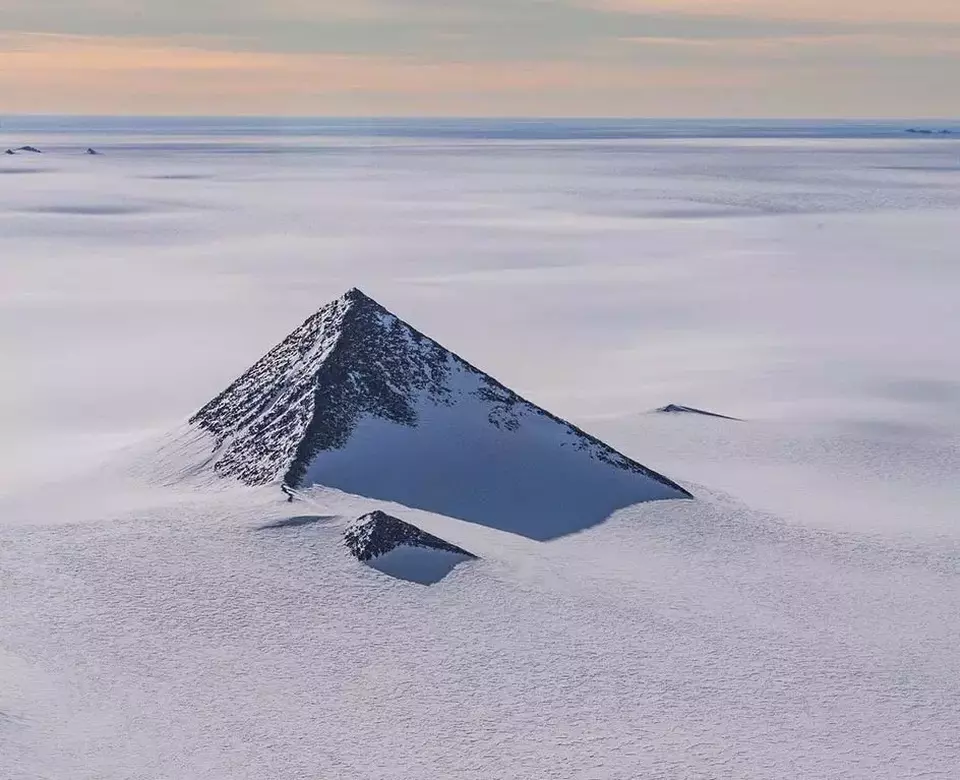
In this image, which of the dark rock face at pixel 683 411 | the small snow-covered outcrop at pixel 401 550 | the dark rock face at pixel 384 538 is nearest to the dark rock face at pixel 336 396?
the dark rock face at pixel 384 538

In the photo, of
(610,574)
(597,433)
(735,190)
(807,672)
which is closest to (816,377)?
(597,433)

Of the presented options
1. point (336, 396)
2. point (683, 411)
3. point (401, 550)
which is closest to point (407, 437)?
point (336, 396)

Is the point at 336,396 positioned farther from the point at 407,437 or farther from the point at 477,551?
the point at 477,551

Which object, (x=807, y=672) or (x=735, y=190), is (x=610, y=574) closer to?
(x=807, y=672)

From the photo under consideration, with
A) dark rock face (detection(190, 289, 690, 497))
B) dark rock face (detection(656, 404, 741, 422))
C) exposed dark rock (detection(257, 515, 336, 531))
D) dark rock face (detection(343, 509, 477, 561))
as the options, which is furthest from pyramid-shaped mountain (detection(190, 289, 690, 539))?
dark rock face (detection(656, 404, 741, 422))

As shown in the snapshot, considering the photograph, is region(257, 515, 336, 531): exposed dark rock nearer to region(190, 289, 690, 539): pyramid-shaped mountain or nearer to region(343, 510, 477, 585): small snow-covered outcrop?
region(343, 510, 477, 585): small snow-covered outcrop

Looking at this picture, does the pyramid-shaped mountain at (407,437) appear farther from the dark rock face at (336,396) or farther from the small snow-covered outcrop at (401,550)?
the small snow-covered outcrop at (401,550)
